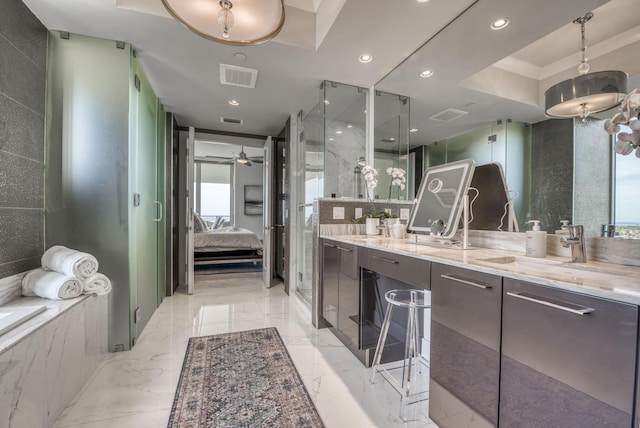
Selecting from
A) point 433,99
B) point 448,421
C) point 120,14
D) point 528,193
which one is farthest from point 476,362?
point 120,14

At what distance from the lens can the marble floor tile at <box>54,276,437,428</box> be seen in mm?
1472

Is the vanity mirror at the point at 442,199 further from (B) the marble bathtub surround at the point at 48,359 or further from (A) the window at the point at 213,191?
(A) the window at the point at 213,191

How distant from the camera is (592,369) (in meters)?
0.70

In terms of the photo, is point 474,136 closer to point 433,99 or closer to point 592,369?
point 433,99

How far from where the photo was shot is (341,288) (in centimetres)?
216

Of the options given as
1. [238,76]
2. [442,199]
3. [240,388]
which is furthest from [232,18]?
[240,388]

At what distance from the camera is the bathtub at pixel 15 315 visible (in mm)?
1246

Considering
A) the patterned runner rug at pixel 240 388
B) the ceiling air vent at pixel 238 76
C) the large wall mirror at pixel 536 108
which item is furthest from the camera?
the ceiling air vent at pixel 238 76

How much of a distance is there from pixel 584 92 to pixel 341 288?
70.0 inches

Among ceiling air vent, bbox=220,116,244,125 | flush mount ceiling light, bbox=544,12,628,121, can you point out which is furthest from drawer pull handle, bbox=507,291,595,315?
ceiling air vent, bbox=220,116,244,125

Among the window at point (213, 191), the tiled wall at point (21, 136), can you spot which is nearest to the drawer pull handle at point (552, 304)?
the tiled wall at point (21, 136)

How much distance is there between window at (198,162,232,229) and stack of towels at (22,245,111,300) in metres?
5.88

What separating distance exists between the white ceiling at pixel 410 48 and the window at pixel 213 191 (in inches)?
207

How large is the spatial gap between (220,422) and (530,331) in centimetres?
149
